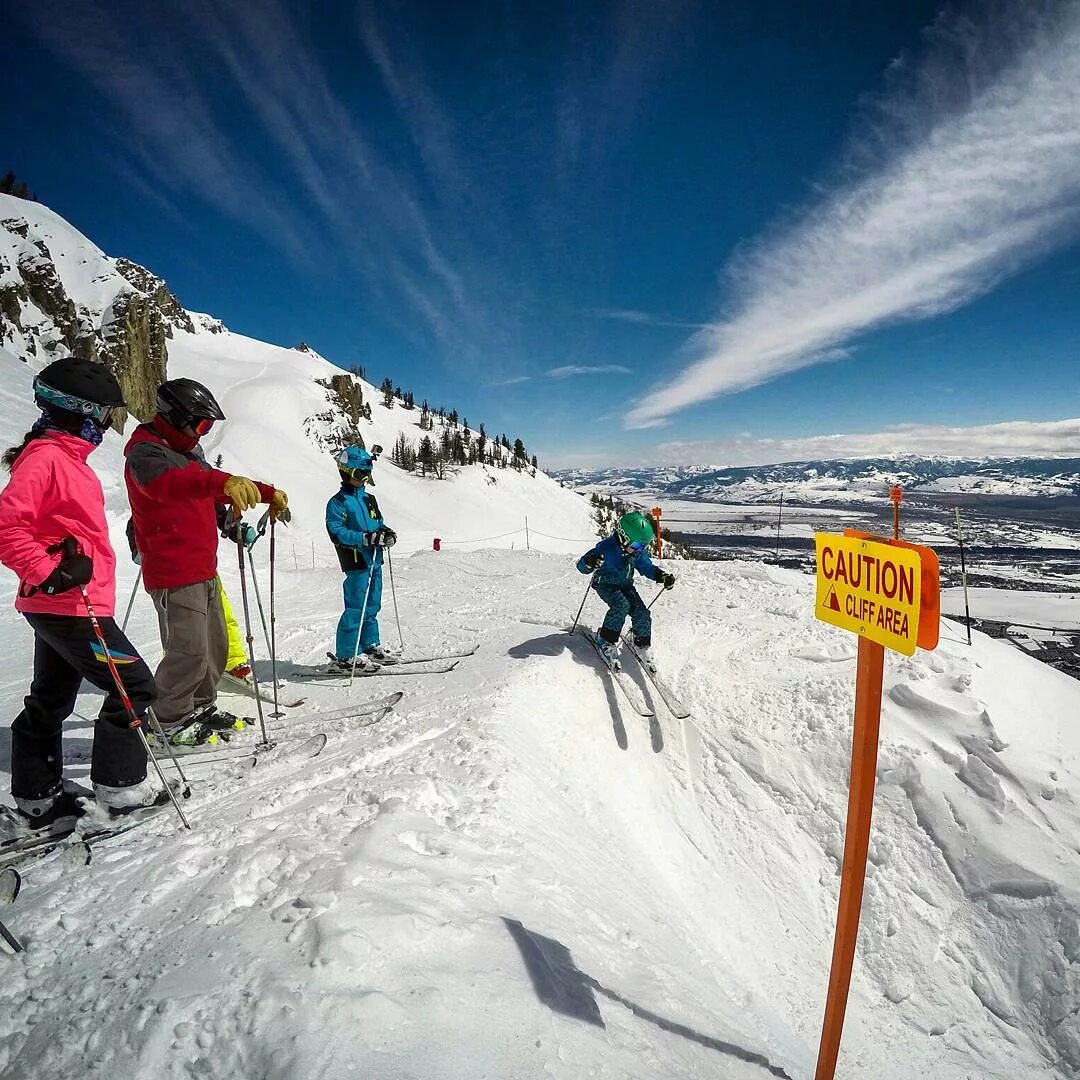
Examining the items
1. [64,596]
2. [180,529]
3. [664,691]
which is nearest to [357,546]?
[180,529]

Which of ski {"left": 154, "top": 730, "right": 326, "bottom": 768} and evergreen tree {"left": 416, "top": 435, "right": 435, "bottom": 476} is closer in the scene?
ski {"left": 154, "top": 730, "right": 326, "bottom": 768}

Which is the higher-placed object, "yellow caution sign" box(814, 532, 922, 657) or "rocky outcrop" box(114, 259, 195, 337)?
"rocky outcrop" box(114, 259, 195, 337)

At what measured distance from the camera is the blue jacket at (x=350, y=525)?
6071 millimetres

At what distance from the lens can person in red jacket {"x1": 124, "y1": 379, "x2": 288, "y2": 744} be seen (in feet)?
12.2

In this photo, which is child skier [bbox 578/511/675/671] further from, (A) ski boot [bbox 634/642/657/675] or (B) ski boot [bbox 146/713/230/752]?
(B) ski boot [bbox 146/713/230/752]

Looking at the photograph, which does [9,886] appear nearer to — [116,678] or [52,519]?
[116,678]

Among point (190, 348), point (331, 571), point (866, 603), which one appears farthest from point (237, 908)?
point (190, 348)

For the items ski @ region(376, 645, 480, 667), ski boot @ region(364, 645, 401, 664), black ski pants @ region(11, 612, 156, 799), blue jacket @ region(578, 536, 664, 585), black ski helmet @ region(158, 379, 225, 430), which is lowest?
ski @ region(376, 645, 480, 667)

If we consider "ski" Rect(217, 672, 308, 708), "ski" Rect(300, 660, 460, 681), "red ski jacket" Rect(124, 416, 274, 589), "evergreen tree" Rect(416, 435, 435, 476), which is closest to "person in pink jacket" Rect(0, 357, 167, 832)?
"red ski jacket" Rect(124, 416, 274, 589)

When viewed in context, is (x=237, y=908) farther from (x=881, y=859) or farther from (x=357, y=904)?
(x=881, y=859)

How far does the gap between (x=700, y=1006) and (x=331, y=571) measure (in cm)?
1279

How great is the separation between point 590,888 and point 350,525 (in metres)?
4.54

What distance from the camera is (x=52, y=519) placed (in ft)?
9.66

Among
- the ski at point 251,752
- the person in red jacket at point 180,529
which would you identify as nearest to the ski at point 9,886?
the ski at point 251,752
